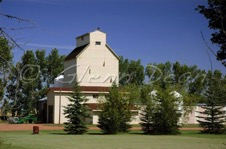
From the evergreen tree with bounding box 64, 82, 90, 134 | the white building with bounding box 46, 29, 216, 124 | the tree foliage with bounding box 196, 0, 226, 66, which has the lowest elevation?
the evergreen tree with bounding box 64, 82, 90, 134

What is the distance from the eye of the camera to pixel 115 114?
43.5 m

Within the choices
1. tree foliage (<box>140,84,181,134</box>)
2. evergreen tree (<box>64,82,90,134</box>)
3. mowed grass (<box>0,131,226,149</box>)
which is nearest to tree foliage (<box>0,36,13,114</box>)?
mowed grass (<box>0,131,226,149</box>)

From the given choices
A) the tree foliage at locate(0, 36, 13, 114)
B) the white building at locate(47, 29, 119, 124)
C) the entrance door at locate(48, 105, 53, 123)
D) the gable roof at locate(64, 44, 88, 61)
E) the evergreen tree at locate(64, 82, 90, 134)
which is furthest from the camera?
the gable roof at locate(64, 44, 88, 61)

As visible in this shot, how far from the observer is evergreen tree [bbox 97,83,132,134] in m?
43.4

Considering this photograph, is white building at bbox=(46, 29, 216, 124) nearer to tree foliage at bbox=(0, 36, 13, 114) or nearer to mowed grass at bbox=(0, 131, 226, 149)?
mowed grass at bbox=(0, 131, 226, 149)


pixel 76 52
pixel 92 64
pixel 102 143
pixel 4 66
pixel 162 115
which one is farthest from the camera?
pixel 76 52

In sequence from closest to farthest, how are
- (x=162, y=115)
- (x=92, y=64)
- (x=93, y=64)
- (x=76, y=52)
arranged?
(x=162, y=115)
(x=92, y=64)
(x=93, y=64)
(x=76, y=52)

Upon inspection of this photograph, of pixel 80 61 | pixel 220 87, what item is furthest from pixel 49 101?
pixel 220 87

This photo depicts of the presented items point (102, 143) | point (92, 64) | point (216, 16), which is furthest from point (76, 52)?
point (216, 16)

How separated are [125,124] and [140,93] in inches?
676

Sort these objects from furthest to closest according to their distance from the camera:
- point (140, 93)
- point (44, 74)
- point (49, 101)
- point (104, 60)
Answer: point (44, 74) < point (104, 60) < point (49, 101) < point (140, 93)

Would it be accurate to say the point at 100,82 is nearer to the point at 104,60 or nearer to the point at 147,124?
the point at 104,60

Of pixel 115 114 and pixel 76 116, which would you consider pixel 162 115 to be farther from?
pixel 76 116

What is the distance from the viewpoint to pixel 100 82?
242ft
